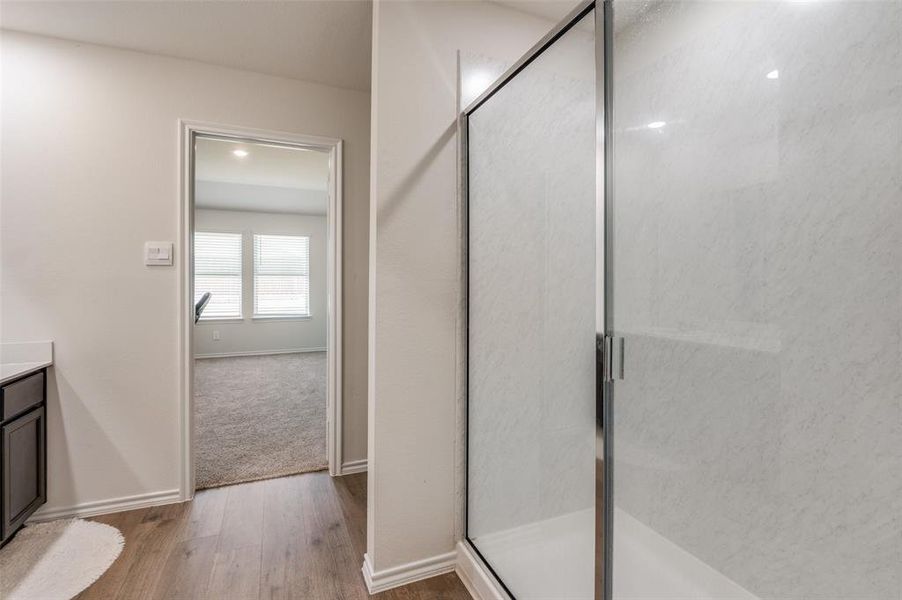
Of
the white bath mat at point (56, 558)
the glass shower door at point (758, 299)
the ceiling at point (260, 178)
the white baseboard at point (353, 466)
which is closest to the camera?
the glass shower door at point (758, 299)

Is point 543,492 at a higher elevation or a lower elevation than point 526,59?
lower

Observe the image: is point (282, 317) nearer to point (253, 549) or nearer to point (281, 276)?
point (281, 276)

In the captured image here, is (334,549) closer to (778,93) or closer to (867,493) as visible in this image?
(867,493)

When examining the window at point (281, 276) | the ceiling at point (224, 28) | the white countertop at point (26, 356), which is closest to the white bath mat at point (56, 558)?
the white countertop at point (26, 356)

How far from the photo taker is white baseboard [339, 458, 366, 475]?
2811 millimetres

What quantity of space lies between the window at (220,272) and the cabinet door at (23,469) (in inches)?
192

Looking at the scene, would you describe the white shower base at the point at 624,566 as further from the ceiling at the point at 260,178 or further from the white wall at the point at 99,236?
the ceiling at the point at 260,178

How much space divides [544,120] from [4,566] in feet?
9.36

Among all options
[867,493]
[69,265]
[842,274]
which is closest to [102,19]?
[69,265]

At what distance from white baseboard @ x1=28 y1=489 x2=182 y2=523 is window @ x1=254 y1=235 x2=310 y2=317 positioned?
196 inches

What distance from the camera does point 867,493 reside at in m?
0.93

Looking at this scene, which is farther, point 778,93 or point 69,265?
point 69,265

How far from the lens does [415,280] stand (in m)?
1.81

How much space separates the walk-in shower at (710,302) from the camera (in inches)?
35.5
